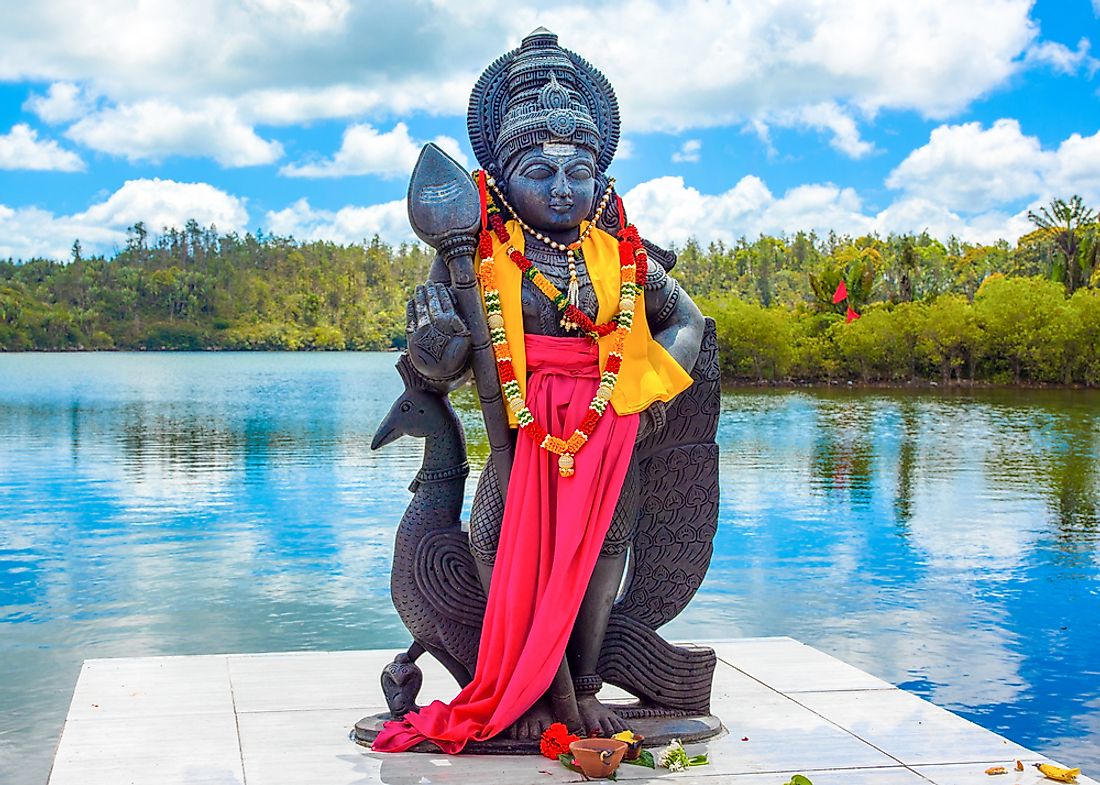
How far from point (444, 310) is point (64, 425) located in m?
21.2

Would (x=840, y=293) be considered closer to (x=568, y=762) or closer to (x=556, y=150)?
(x=556, y=150)

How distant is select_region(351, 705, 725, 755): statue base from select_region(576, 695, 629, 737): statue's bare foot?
9cm

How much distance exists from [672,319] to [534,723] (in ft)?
4.43

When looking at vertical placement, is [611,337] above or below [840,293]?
below

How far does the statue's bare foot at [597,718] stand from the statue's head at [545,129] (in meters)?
1.49

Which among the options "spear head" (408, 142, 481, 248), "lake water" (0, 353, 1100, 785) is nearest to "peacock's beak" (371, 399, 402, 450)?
"spear head" (408, 142, 481, 248)

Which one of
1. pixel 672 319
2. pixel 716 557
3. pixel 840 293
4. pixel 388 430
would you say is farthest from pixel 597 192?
pixel 840 293

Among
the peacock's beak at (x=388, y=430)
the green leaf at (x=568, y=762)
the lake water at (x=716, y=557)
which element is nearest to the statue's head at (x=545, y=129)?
the peacock's beak at (x=388, y=430)

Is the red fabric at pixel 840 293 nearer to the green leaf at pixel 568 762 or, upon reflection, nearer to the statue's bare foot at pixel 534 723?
the statue's bare foot at pixel 534 723

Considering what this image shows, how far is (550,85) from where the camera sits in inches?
165

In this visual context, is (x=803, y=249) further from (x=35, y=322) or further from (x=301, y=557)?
(x=301, y=557)

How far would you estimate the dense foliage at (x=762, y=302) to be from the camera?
126 ft

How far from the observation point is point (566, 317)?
402 cm

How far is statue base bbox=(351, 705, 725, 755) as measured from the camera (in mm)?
3922
